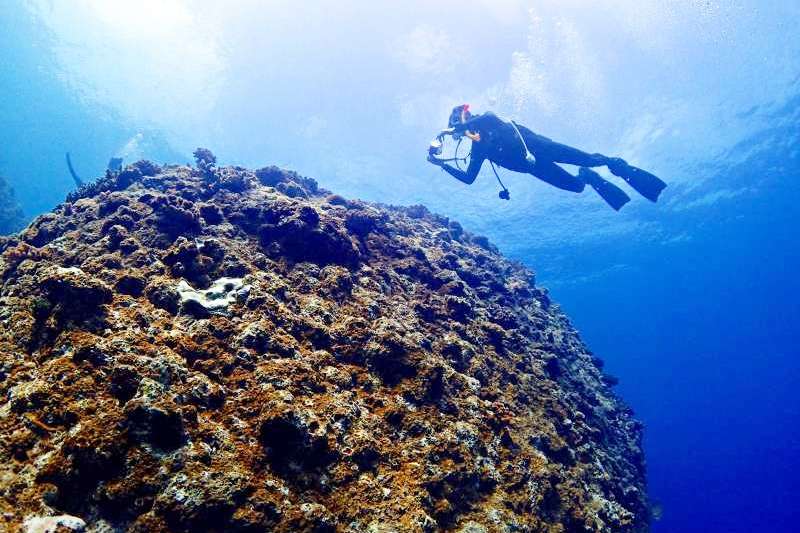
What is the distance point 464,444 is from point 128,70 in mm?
43733

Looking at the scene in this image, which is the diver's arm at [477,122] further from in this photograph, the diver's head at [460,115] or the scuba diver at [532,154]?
the diver's head at [460,115]

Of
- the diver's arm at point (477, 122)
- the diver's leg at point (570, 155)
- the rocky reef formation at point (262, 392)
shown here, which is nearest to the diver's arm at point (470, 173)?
the diver's arm at point (477, 122)

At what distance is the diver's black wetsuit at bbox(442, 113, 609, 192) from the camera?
41.8 feet

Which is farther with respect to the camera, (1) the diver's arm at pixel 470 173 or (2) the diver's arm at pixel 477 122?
(2) the diver's arm at pixel 477 122

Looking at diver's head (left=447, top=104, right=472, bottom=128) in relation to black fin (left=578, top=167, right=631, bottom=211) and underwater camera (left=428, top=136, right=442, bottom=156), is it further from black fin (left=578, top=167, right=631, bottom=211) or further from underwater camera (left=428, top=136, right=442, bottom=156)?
black fin (left=578, top=167, right=631, bottom=211)

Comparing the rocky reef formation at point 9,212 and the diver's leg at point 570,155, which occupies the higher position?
the rocky reef formation at point 9,212

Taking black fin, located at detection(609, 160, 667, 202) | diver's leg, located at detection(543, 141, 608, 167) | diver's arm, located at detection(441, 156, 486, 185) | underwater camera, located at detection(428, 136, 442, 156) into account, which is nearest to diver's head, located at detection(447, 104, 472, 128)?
diver's arm, located at detection(441, 156, 486, 185)

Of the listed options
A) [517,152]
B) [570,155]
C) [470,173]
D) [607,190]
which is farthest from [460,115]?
[607,190]

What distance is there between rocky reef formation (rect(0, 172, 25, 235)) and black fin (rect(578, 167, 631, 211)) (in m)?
36.3

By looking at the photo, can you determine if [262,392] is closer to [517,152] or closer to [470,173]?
[470,173]

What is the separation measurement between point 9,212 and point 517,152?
36174 mm

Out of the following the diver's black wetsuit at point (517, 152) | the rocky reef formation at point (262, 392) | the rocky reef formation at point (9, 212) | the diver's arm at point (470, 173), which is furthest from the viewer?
the rocky reef formation at point (9, 212)

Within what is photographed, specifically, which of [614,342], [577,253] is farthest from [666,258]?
[614,342]

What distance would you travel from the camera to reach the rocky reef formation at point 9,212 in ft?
94.1
